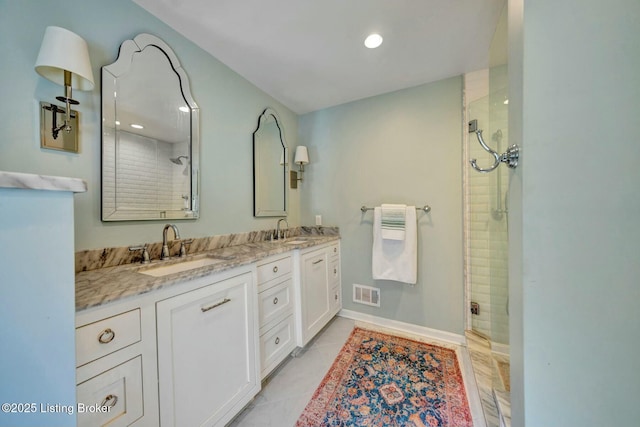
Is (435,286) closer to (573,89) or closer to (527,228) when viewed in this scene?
(527,228)

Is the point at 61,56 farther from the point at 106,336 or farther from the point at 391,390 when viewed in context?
the point at 391,390

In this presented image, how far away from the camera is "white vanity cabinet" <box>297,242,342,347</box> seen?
175cm

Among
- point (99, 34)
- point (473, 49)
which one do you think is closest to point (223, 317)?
point (99, 34)

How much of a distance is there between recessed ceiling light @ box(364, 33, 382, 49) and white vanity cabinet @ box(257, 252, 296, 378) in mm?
1651

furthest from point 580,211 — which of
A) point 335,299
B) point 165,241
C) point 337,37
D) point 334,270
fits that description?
point 335,299

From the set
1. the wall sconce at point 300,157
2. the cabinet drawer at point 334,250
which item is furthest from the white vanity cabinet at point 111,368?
the wall sconce at point 300,157

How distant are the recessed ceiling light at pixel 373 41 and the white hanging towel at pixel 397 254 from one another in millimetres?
1318

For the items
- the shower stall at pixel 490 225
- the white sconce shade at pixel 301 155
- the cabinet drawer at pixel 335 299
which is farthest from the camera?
the white sconce shade at pixel 301 155

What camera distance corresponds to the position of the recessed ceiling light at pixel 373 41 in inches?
59.2

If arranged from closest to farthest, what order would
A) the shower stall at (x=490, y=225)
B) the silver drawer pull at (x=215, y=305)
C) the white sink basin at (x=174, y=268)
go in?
1. the silver drawer pull at (x=215, y=305)
2. the white sink basin at (x=174, y=268)
3. the shower stall at (x=490, y=225)

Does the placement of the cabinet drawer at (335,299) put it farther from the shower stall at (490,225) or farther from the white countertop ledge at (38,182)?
the white countertop ledge at (38,182)

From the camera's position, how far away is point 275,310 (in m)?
1.54

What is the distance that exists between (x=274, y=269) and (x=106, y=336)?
900mm

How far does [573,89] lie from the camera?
22.8 inches
